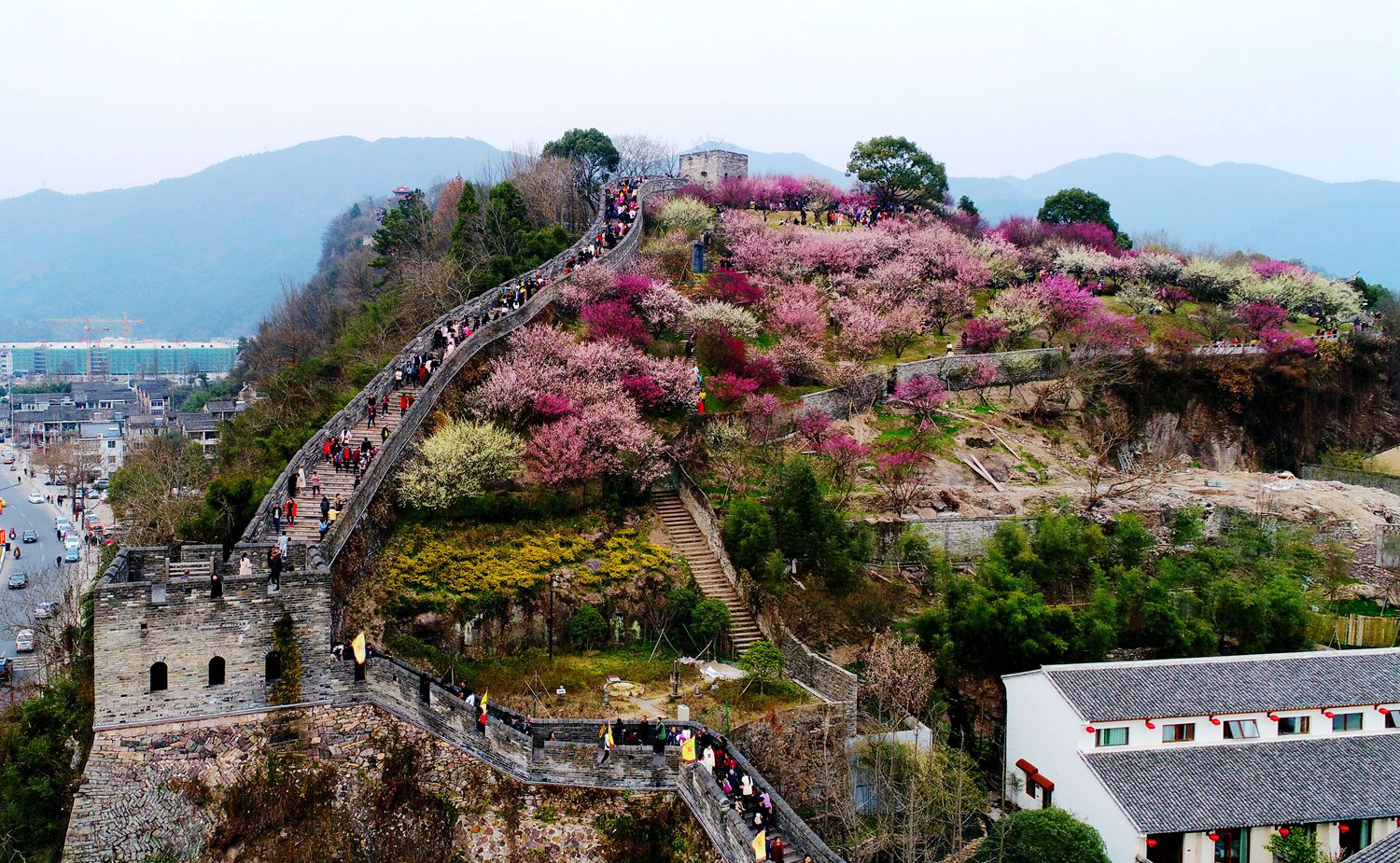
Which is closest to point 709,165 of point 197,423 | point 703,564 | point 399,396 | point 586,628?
point 399,396

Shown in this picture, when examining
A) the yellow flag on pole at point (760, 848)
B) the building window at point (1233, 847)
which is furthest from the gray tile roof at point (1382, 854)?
the yellow flag on pole at point (760, 848)

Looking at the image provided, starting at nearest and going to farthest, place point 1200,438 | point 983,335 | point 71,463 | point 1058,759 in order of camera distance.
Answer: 1. point 1058,759
2. point 1200,438
3. point 983,335
4. point 71,463

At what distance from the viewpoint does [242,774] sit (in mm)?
22094

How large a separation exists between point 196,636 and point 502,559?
9.90 m

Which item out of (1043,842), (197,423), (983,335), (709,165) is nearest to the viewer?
(1043,842)

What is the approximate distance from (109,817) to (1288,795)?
92.3 feet

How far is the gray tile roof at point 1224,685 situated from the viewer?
27203 millimetres

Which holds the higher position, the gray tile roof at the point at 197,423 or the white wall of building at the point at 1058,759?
the gray tile roof at the point at 197,423

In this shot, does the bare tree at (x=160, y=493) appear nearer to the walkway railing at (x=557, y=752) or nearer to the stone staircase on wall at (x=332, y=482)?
the stone staircase on wall at (x=332, y=482)

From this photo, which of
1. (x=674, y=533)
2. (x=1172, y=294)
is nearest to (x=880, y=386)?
(x=674, y=533)

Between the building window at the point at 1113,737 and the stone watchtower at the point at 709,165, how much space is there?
56.6m

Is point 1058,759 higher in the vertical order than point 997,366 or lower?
lower

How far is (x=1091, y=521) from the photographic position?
37.8m

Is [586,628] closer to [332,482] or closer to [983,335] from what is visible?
[332,482]
